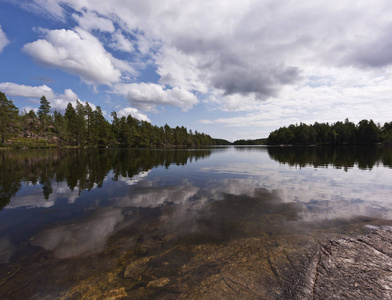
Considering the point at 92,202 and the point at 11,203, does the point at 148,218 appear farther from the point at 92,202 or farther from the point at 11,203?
the point at 11,203

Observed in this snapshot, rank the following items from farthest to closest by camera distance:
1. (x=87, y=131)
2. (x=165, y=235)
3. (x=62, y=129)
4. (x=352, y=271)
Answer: (x=87, y=131) < (x=62, y=129) < (x=165, y=235) < (x=352, y=271)

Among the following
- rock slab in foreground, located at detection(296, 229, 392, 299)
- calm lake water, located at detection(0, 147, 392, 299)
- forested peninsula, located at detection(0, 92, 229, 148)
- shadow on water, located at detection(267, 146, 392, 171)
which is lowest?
calm lake water, located at detection(0, 147, 392, 299)

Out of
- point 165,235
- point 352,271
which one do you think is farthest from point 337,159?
point 165,235

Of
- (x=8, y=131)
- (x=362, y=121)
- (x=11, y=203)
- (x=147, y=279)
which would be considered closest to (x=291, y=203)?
(x=147, y=279)

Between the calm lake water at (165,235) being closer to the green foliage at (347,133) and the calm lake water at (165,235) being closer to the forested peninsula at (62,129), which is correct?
the forested peninsula at (62,129)

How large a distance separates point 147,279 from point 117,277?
3.11 ft

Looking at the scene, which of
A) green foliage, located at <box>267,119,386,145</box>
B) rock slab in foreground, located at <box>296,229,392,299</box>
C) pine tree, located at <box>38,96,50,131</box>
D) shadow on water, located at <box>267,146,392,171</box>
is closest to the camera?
rock slab in foreground, located at <box>296,229,392,299</box>

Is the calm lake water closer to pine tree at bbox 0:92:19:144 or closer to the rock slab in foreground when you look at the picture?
the rock slab in foreground

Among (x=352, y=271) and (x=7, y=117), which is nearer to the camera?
(x=352, y=271)

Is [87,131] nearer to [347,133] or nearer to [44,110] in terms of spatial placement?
[44,110]

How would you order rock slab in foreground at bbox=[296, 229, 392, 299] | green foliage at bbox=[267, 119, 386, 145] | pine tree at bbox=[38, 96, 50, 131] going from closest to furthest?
rock slab in foreground at bbox=[296, 229, 392, 299], pine tree at bbox=[38, 96, 50, 131], green foliage at bbox=[267, 119, 386, 145]

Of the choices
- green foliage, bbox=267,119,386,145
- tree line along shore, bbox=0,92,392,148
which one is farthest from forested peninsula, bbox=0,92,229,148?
green foliage, bbox=267,119,386,145

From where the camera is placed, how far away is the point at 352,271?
5.59 m

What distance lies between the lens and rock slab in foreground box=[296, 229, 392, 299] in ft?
15.4
